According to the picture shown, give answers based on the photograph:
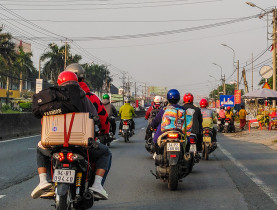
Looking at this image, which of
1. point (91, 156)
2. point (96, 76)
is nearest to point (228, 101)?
point (91, 156)

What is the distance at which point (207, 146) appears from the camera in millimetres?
13469

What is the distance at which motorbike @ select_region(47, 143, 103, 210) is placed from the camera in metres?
4.88

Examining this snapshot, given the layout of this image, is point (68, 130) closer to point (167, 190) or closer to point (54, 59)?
point (167, 190)

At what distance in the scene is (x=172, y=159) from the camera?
8.01m

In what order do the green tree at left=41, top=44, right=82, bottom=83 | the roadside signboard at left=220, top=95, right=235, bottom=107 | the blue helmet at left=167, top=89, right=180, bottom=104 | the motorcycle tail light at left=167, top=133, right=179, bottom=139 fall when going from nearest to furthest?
the motorcycle tail light at left=167, top=133, right=179, bottom=139 < the blue helmet at left=167, top=89, right=180, bottom=104 < the roadside signboard at left=220, top=95, right=235, bottom=107 < the green tree at left=41, top=44, right=82, bottom=83

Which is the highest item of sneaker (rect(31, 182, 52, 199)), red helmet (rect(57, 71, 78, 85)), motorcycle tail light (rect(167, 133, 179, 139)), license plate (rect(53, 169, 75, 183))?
red helmet (rect(57, 71, 78, 85))

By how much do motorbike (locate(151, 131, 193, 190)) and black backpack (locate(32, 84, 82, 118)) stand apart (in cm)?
311

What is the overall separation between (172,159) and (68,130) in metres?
3.22

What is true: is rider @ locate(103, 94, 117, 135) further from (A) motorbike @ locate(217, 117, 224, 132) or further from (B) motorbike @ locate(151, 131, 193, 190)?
(A) motorbike @ locate(217, 117, 224, 132)

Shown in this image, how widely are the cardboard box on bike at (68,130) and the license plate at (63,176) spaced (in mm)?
289

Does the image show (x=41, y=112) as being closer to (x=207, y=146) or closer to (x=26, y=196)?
(x=26, y=196)

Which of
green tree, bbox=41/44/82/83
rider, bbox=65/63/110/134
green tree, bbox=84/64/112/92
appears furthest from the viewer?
green tree, bbox=84/64/112/92

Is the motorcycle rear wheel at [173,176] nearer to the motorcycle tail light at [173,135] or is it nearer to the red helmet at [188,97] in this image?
the motorcycle tail light at [173,135]

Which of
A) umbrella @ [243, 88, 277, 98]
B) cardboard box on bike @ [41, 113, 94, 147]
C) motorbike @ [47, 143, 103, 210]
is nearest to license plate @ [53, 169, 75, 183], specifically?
motorbike @ [47, 143, 103, 210]
